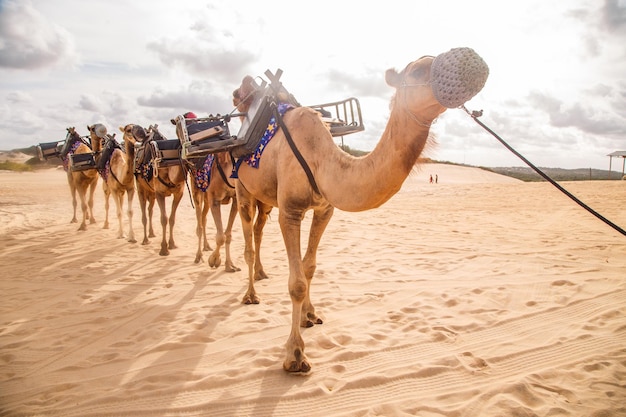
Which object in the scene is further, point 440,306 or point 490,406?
point 440,306

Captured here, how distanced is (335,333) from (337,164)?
2065 millimetres

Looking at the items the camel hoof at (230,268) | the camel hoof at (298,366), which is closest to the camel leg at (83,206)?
the camel hoof at (230,268)

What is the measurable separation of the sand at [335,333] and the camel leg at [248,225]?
0.21 m

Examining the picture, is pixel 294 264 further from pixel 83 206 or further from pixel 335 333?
pixel 83 206

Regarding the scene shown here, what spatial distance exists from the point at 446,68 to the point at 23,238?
11195 mm

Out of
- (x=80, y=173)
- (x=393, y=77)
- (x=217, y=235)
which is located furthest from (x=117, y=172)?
(x=393, y=77)

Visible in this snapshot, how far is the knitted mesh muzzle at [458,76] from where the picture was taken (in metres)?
2.18

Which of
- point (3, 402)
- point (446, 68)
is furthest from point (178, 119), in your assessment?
point (446, 68)

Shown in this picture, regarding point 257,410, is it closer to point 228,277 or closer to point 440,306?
point 440,306

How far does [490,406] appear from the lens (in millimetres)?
2992

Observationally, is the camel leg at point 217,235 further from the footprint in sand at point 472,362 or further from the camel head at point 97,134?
the camel head at point 97,134

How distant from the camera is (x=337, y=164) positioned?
10.6 ft

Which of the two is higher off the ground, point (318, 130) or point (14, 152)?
point (14, 152)

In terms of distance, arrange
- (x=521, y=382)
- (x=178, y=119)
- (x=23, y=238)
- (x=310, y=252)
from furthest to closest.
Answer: (x=23, y=238), (x=178, y=119), (x=310, y=252), (x=521, y=382)
